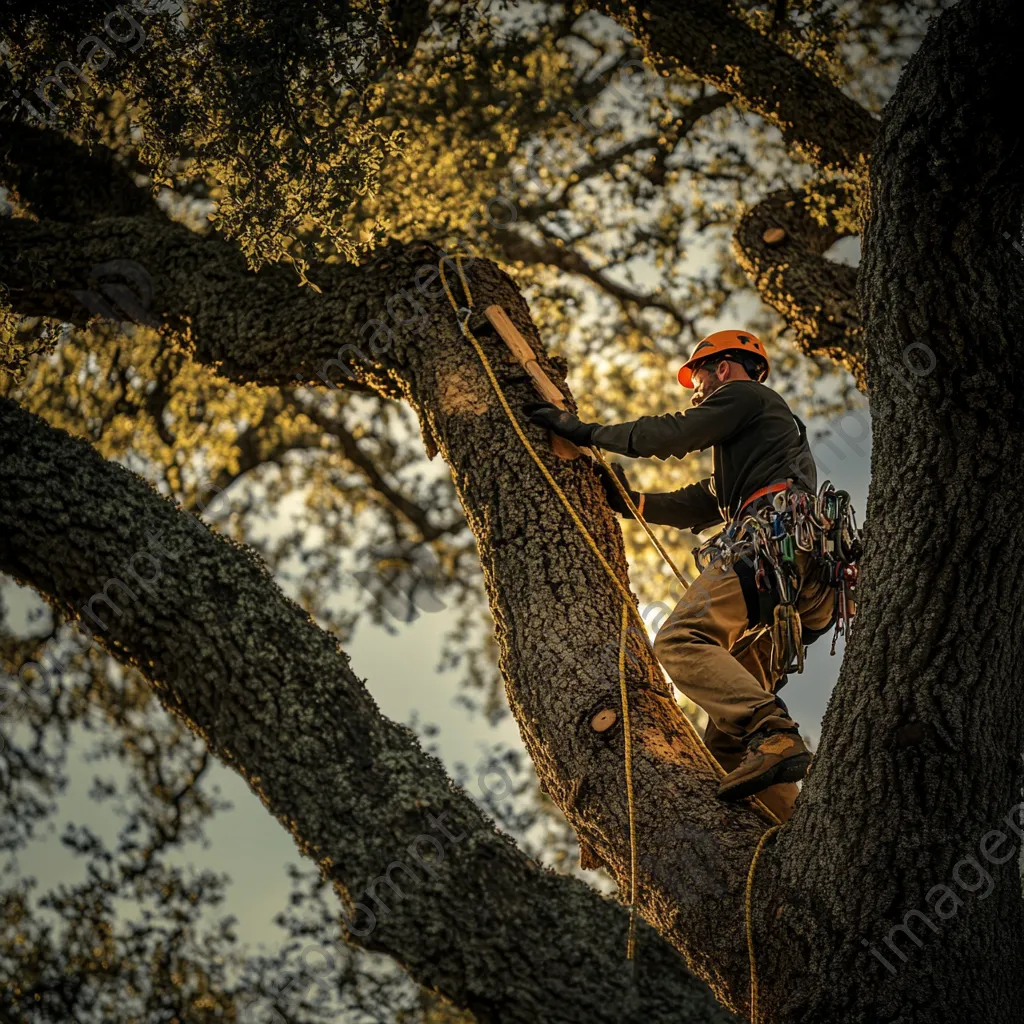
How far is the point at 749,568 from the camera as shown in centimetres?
388

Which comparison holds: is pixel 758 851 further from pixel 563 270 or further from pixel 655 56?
pixel 563 270

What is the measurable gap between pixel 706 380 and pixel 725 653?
137cm

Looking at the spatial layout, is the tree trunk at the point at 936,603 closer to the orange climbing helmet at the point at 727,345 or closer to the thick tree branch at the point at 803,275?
the orange climbing helmet at the point at 727,345

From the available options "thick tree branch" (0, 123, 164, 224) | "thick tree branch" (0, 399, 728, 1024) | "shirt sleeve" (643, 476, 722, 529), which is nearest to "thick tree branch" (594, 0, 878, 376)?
"shirt sleeve" (643, 476, 722, 529)

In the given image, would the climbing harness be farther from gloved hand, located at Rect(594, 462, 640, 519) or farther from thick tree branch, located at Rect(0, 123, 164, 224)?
thick tree branch, located at Rect(0, 123, 164, 224)

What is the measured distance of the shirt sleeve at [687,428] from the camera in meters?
4.05

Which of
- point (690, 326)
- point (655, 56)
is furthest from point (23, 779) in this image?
point (655, 56)

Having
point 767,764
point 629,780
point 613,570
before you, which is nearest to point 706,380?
point 613,570

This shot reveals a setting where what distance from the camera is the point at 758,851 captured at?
119 inches

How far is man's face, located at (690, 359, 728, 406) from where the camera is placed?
4.51m

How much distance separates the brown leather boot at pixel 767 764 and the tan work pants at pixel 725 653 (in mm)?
73

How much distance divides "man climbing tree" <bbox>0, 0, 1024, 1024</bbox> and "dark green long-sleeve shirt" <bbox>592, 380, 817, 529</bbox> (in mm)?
123

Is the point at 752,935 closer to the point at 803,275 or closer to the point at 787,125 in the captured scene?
the point at 803,275

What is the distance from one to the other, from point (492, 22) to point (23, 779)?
7199mm
